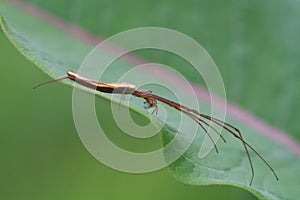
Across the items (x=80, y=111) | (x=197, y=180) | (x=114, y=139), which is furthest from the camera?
(x=114, y=139)

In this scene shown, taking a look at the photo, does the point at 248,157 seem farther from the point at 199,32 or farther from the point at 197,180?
the point at 199,32

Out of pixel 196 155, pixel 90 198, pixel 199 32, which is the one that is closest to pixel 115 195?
pixel 90 198

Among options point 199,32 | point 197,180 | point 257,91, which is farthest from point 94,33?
point 197,180

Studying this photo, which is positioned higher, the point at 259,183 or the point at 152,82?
the point at 152,82

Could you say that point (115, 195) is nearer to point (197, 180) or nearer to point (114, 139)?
point (114, 139)

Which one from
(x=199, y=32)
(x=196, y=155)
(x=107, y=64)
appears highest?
(x=199, y=32)

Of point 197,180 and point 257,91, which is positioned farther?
point 257,91

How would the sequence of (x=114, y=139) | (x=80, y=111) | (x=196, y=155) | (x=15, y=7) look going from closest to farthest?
1. (x=196, y=155)
2. (x=80, y=111)
3. (x=15, y=7)
4. (x=114, y=139)
